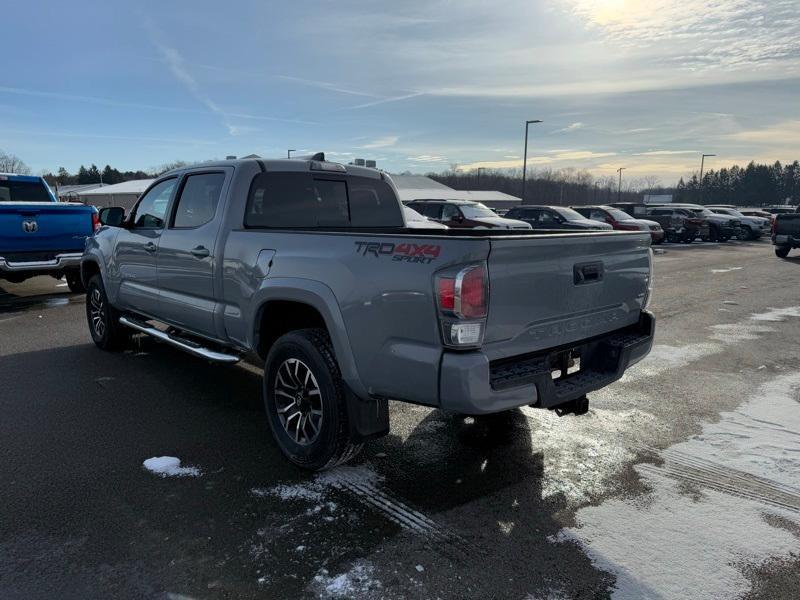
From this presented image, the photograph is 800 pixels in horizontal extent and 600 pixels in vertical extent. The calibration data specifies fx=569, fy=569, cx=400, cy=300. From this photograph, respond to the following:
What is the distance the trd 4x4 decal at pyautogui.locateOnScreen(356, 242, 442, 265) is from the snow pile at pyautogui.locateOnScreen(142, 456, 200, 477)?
184cm

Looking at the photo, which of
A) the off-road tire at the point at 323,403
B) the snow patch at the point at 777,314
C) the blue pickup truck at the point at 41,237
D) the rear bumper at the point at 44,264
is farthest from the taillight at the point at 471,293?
the rear bumper at the point at 44,264

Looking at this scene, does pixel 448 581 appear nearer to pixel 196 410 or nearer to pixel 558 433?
pixel 558 433

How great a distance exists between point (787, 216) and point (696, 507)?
19163mm

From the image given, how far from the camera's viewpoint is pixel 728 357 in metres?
6.51

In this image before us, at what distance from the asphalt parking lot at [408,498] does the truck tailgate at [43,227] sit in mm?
4364

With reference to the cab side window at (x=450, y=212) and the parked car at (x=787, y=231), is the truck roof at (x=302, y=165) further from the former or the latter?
the parked car at (x=787, y=231)

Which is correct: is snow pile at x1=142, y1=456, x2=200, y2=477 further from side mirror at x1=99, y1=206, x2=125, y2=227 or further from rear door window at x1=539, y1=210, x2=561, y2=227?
rear door window at x1=539, y1=210, x2=561, y2=227

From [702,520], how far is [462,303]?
6.12ft

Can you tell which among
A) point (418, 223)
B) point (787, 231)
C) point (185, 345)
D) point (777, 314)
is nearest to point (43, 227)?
point (185, 345)

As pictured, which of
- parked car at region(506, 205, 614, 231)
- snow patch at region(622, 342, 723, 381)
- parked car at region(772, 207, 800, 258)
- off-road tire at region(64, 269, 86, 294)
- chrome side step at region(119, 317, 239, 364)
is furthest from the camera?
parked car at region(506, 205, 614, 231)

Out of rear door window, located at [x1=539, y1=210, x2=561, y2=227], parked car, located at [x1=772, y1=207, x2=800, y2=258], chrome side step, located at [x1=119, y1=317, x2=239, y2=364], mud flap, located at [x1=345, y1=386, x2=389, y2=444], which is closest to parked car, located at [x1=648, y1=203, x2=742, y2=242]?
parked car, located at [x1=772, y1=207, x2=800, y2=258]

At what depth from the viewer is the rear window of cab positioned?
4.38 m

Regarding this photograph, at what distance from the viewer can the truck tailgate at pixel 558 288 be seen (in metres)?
2.86

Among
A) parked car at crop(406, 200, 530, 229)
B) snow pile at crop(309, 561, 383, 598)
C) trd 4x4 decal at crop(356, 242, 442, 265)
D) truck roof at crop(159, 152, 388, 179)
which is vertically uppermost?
truck roof at crop(159, 152, 388, 179)
